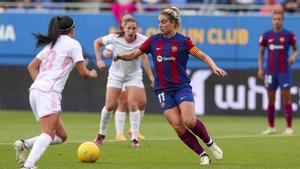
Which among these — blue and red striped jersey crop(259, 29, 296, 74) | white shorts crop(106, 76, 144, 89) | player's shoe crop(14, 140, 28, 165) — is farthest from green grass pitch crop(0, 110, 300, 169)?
blue and red striped jersey crop(259, 29, 296, 74)

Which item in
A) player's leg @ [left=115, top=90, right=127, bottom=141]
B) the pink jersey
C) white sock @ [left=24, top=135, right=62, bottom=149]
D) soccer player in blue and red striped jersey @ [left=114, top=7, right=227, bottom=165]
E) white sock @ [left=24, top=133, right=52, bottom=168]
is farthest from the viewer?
player's leg @ [left=115, top=90, right=127, bottom=141]

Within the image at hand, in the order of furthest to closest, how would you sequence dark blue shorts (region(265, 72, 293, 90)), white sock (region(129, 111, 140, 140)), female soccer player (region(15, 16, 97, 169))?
1. dark blue shorts (region(265, 72, 293, 90))
2. white sock (region(129, 111, 140, 140))
3. female soccer player (region(15, 16, 97, 169))

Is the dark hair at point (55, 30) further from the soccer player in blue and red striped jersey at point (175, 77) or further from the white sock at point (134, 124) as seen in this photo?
the white sock at point (134, 124)

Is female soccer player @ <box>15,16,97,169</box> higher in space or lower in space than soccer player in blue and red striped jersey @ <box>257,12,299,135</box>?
higher

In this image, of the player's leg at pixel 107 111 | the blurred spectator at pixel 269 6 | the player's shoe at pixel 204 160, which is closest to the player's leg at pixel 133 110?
the player's leg at pixel 107 111

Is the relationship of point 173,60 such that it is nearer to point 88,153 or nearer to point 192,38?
point 88,153

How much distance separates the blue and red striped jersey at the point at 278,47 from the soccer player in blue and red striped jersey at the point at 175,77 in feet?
22.7

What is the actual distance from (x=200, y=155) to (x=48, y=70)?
2.73 meters

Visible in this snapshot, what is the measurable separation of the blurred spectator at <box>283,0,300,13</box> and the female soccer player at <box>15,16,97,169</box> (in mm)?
15922

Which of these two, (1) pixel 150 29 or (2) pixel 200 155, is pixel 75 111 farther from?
(2) pixel 200 155

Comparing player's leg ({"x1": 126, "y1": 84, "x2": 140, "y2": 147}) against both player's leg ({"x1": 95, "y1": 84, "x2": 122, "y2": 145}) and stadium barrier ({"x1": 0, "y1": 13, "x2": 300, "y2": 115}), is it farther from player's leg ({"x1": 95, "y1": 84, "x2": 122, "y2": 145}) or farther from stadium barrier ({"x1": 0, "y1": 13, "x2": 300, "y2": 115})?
stadium barrier ({"x1": 0, "y1": 13, "x2": 300, "y2": 115})

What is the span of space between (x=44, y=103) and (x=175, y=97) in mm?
2437

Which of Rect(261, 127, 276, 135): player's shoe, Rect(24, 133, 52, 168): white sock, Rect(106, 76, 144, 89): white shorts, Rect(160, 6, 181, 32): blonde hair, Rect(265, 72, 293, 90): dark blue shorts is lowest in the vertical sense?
Rect(261, 127, 276, 135): player's shoe

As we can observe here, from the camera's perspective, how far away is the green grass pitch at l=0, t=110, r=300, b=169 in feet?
Answer: 42.9
